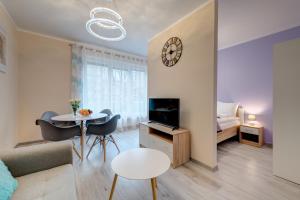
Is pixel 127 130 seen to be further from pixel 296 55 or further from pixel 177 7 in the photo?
pixel 296 55

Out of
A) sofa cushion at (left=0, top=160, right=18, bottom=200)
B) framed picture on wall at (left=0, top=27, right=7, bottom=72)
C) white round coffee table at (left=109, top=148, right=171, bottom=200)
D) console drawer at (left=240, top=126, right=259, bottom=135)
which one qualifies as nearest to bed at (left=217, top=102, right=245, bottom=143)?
console drawer at (left=240, top=126, right=259, bottom=135)

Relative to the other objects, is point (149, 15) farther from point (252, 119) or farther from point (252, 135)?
point (252, 135)

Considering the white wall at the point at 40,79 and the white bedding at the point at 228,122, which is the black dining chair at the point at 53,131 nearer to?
the white wall at the point at 40,79

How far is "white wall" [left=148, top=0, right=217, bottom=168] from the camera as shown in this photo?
6.56ft

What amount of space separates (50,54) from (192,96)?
11.5ft

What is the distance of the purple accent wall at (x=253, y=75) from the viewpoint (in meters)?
3.08

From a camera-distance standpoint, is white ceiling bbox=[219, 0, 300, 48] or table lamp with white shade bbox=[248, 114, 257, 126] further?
table lamp with white shade bbox=[248, 114, 257, 126]

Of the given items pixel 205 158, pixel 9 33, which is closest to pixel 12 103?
pixel 9 33

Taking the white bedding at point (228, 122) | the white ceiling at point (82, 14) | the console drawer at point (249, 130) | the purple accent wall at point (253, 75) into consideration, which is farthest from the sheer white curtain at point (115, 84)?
the console drawer at point (249, 130)

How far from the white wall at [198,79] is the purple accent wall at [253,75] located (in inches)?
84.1

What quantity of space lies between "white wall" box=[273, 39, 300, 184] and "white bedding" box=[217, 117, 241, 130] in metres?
1.10

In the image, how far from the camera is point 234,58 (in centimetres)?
374

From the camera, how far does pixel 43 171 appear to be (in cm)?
127

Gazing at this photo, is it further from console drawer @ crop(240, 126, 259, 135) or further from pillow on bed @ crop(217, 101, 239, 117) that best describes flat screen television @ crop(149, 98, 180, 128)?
console drawer @ crop(240, 126, 259, 135)
